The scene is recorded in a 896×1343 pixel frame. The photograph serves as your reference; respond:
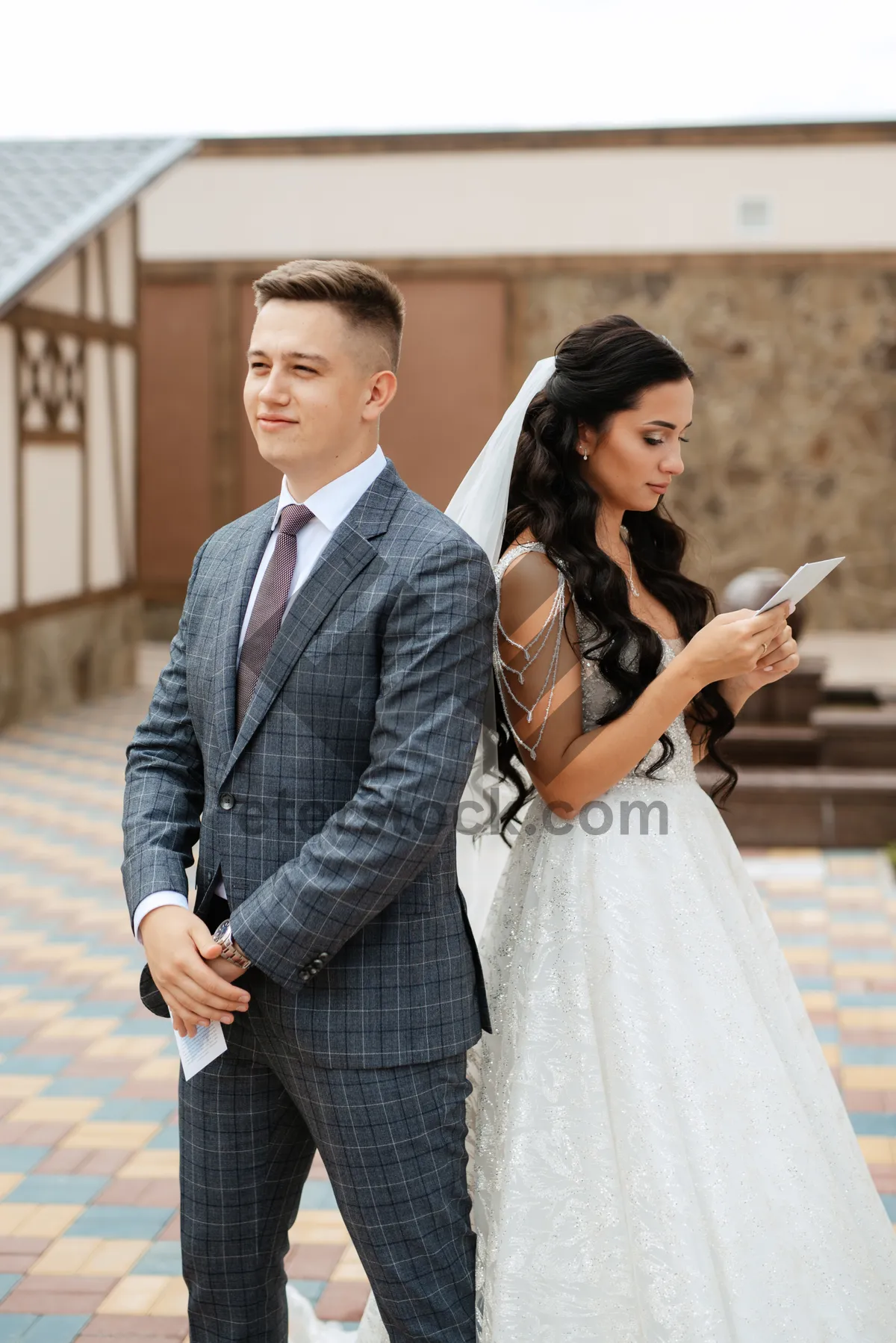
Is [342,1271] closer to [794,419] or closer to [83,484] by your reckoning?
[83,484]

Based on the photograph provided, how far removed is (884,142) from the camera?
42.2 feet

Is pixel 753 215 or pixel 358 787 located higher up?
pixel 753 215

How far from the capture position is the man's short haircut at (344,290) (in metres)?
1.78

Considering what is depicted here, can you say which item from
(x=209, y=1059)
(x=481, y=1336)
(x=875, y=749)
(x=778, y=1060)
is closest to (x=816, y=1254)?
(x=778, y=1060)

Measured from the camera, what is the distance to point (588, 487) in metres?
2.20

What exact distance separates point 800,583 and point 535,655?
374 mm

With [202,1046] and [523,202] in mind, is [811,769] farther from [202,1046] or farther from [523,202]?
[523,202]

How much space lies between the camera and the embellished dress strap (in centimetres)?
206

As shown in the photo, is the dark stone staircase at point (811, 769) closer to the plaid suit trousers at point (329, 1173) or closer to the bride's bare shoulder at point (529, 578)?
the bride's bare shoulder at point (529, 578)

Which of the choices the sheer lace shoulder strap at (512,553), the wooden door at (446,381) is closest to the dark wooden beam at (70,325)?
Answer: the wooden door at (446,381)

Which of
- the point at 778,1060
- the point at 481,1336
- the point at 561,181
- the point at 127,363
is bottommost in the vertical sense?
the point at 481,1336

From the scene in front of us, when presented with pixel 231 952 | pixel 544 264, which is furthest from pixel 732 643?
pixel 544 264

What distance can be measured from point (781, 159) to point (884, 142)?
2.93 ft

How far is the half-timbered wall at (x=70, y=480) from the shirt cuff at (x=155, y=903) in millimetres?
7779
